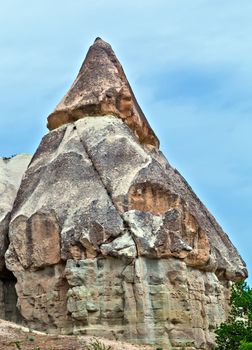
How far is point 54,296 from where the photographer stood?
35.4 meters

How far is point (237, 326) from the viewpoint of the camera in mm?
33469

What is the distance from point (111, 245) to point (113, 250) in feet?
0.84

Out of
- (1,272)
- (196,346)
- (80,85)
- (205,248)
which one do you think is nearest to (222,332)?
(196,346)

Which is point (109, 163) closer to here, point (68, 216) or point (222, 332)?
point (68, 216)

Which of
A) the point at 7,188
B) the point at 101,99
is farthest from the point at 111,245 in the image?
the point at 7,188

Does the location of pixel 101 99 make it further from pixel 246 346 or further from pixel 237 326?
pixel 246 346

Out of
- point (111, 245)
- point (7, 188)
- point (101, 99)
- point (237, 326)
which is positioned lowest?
point (237, 326)

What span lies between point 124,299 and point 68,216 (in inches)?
150

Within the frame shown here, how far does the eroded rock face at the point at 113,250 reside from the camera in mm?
34219

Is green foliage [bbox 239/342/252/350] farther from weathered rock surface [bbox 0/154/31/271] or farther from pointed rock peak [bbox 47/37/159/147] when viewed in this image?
pointed rock peak [bbox 47/37/159/147]

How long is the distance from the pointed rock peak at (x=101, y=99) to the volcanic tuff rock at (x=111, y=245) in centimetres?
8

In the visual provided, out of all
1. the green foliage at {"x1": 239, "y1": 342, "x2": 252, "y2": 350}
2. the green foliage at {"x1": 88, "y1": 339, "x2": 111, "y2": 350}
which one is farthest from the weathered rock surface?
the green foliage at {"x1": 239, "y1": 342, "x2": 252, "y2": 350}

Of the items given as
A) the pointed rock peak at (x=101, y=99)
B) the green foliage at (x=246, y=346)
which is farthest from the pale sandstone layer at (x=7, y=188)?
the green foliage at (x=246, y=346)

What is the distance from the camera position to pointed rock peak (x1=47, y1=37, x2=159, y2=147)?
39750 millimetres
